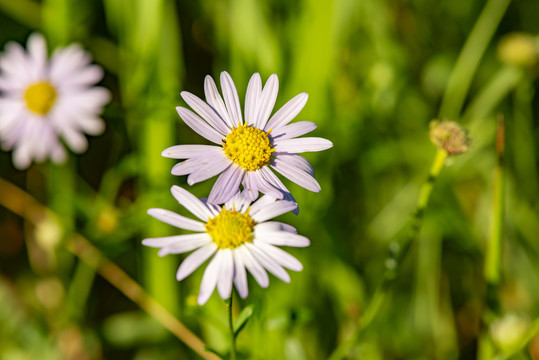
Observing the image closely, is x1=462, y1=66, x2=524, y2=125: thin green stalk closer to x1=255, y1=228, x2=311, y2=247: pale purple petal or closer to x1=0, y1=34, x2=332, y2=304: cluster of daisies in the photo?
x1=0, y1=34, x2=332, y2=304: cluster of daisies

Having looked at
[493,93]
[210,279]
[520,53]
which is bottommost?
[210,279]

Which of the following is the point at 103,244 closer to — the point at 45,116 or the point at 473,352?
the point at 45,116

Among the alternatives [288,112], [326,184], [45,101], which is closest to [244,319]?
[288,112]

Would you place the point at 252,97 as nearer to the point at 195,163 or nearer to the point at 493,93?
the point at 195,163

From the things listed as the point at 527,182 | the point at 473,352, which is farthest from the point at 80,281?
the point at 527,182

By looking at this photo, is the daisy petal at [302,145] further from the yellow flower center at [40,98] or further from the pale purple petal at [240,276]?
the yellow flower center at [40,98]

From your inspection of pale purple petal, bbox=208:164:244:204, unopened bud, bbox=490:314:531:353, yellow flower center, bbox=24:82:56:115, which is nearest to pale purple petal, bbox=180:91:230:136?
pale purple petal, bbox=208:164:244:204

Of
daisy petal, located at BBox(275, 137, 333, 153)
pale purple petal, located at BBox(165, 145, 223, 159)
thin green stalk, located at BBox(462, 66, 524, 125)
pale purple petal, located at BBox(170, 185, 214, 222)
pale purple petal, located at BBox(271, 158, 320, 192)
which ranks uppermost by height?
thin green stalk, located at BBox(462, 66, 524, 125)
